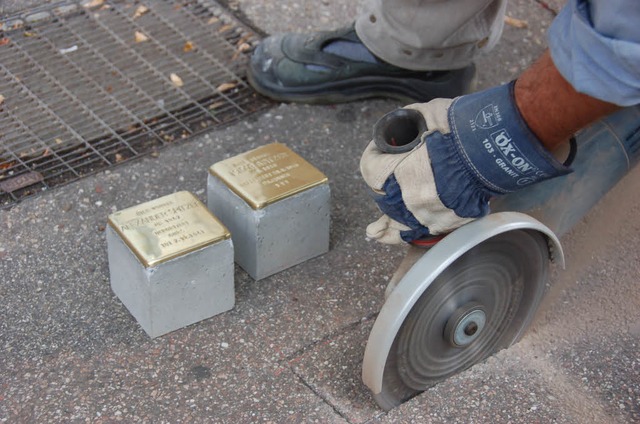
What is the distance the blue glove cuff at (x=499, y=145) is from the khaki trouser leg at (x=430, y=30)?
847 mm

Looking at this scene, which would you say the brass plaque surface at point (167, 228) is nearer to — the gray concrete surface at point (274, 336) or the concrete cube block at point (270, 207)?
the concrete cube block at point (270, 207)

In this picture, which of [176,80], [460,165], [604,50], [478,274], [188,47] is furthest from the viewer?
[188,47]

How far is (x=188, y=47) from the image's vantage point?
326 centimetres

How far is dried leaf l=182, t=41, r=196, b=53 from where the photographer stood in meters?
3.25

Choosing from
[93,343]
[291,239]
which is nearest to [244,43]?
[291,239]

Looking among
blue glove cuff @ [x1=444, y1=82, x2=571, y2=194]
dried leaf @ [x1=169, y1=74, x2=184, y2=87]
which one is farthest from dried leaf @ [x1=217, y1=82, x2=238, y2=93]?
blue glove cuff @ [x1=444, y1=82, x2=571, y2=194]

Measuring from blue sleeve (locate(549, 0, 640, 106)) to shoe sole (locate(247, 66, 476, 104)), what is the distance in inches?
47.2

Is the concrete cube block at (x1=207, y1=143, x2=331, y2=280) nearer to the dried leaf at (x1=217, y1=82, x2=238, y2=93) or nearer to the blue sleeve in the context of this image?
the dried leaf at (x1=217, y1=82, x2=238, y2=93)

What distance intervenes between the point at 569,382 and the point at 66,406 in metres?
1.15

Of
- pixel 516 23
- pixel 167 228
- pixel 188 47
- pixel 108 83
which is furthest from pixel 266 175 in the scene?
pixel 516 23

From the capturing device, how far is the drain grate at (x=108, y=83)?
2.80 m

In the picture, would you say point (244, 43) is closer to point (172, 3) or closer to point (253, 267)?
point (172, 3)

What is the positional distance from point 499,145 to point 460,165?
0.32 feet

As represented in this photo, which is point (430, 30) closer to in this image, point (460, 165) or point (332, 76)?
point (332, 76)
